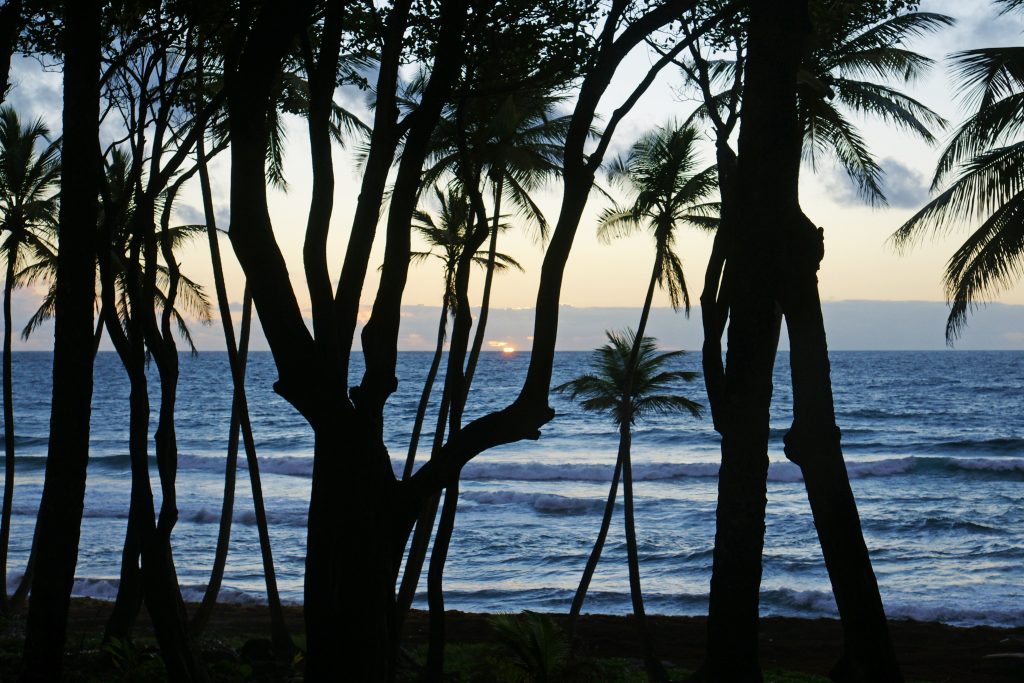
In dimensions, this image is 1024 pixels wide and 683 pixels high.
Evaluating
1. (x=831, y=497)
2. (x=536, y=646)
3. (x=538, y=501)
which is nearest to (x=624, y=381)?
(x=536, y=646)

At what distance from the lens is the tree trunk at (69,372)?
209 inches

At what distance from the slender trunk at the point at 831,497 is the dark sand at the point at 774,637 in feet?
21.6

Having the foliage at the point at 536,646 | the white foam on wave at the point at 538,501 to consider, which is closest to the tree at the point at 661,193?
the foliage at the point at 536,646

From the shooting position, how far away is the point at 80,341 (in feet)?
17.6

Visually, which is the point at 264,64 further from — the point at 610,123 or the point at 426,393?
the point at 426,393

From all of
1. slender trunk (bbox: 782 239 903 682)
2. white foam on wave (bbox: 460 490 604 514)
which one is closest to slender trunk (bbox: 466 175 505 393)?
slender trunk (bbox: 782 239 903 682)

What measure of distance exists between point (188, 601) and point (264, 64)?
13.9 m

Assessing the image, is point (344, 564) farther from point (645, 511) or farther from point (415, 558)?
point (645, 511)

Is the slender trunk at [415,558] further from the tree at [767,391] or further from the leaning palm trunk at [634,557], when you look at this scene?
the tree at [767,391]

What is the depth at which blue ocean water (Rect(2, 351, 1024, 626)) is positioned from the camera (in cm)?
1778

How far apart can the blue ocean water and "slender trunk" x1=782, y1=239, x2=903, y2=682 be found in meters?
11.4

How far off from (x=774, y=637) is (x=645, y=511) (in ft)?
46.7

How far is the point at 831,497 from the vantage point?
5.39 m

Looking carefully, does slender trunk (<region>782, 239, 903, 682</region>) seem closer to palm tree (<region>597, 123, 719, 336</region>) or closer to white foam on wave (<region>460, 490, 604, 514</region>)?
palm tree (<region>597, 123, 719, 336</region>)
